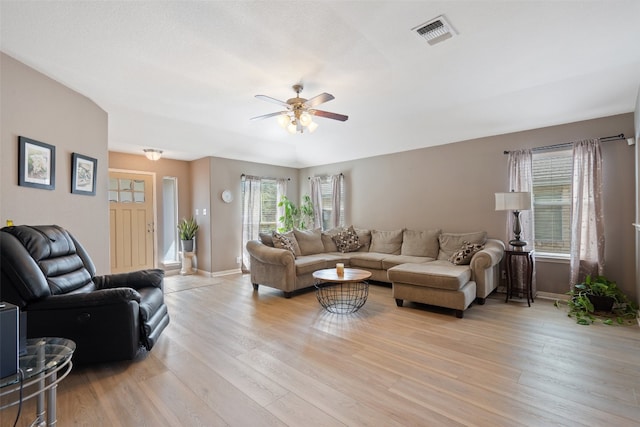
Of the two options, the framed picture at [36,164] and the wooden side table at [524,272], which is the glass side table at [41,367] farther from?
the wooden side table at [524,272]

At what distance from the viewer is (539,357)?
254 centimetres

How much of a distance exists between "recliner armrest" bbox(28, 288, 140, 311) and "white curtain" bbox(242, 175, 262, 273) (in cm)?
396

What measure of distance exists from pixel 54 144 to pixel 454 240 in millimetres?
5303

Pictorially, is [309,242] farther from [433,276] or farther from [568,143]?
[568,143]

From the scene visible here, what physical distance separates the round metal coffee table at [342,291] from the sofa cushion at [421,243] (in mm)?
1066

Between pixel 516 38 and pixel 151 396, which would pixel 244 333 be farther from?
pixel 516 38

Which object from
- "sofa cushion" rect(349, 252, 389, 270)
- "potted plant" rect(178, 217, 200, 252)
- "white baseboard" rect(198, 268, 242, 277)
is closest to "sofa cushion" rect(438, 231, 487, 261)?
"sofa cushion" rect(349, 252, 389, 270)

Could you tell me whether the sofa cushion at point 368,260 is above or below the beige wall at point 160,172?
below

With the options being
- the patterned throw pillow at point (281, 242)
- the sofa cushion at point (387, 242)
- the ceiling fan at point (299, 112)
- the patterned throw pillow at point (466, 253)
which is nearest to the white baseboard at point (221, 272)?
the patterned throw pillow at point (281, 242)

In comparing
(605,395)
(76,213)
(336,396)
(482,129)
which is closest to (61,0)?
(76,213)

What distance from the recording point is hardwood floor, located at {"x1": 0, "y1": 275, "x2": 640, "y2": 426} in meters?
1.85

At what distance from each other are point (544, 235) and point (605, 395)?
9.34 feet

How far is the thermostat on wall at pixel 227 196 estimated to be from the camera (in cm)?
615

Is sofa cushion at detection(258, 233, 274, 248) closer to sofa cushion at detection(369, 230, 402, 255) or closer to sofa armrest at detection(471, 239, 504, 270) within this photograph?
sofa cushion at detection(369, 230, 402, 255)
